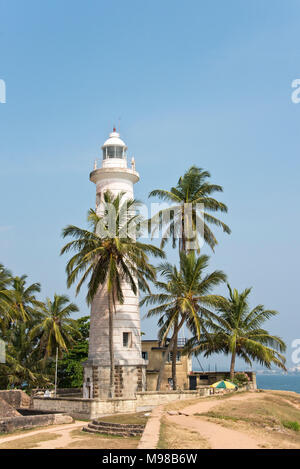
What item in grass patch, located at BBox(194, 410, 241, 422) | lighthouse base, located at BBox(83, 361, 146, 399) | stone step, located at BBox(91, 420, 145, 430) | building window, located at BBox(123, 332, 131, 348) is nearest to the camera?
grass patch, located at BBox(194, 410, 241, 422)

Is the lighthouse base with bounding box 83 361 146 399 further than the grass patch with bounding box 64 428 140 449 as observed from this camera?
Yes

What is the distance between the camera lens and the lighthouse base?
36.2 meters

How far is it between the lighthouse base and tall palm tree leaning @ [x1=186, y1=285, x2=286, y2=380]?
6.58 m

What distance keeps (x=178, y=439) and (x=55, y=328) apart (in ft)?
104

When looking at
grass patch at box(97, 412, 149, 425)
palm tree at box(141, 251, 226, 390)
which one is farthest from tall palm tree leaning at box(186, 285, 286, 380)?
grass patch at box(97, 412, 149, 425)

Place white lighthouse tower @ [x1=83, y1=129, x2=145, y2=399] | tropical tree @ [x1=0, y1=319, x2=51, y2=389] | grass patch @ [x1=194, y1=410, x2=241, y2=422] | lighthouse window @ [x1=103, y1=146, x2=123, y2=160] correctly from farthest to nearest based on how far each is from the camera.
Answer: tropical tree @ [x1=0, y1=319, x2=51, y2=389]
lighthouse window @ [x1=103, y1=146, x2=123, y2=160]
white lighthouse tower @ [x1=83, y1=129, x2=145, y2=399]
grass patch @ [x1=194, y1=410, x2=241, y2=422]

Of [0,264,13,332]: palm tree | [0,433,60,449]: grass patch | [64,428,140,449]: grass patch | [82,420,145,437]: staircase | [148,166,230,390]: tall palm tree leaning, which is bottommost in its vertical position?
[0,433,60,449]: grass patch

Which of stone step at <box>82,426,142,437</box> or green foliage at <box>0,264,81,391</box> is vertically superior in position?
green foliage at <box>0,264,81,391</box>

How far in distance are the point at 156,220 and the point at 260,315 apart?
12.0 meters

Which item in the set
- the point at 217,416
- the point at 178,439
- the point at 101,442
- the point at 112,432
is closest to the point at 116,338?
the point at 112,432

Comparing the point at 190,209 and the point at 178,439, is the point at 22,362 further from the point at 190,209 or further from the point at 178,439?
the point at 178,439

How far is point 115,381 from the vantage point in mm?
36438

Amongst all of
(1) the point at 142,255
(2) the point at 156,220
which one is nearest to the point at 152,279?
(1) the point at 142,255

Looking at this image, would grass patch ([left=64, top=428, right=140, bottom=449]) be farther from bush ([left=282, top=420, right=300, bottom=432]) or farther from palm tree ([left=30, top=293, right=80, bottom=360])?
palm tree ([left=30, top=293, right=80, bottom=360])
